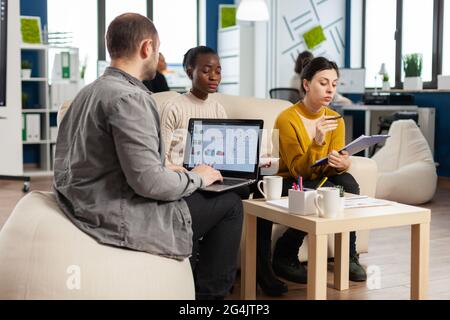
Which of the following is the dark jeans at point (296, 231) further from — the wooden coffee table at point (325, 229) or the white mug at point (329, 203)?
the white mug at point (329, 203)

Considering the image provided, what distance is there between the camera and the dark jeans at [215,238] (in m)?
2.06

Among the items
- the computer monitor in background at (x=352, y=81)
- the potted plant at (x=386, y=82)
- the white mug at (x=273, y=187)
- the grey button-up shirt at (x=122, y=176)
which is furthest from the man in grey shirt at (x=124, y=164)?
the computer monitor in background at (x=352, y=81)

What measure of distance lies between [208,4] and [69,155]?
6.29 metres

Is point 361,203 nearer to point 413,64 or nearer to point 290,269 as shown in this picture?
point 290,269

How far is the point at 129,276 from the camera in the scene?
1.72m

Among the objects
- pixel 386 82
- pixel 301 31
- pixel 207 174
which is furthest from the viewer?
pixel 301 31

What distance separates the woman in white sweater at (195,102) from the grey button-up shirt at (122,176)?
2.82ft

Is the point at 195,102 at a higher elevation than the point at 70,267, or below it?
higher

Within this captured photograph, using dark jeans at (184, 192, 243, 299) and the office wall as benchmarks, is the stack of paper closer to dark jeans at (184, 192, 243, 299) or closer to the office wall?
dark jeans at (184, 192, 243, 299)

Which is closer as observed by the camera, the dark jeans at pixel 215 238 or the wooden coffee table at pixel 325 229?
the wooden coffee table at pixel 325 229

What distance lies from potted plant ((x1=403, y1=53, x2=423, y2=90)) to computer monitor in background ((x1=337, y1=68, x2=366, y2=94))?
798 mm

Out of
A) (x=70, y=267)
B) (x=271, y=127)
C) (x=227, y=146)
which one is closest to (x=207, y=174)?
(x=227, y=146)

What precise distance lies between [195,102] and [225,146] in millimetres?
497

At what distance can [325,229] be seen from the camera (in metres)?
1.85
